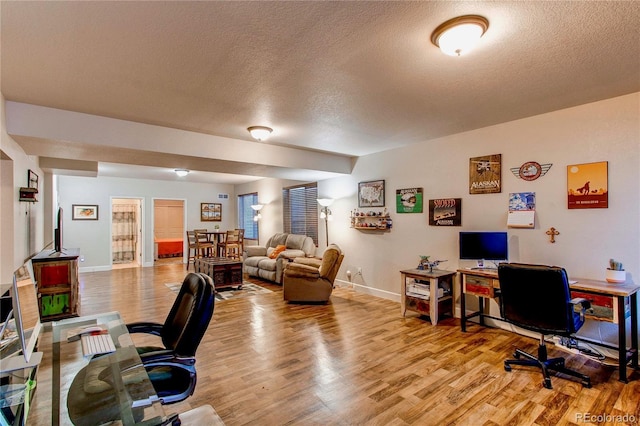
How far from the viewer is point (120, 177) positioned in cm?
834

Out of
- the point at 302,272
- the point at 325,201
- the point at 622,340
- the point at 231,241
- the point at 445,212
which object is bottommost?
the point at 622,340

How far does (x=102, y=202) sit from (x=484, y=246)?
8.84 metres

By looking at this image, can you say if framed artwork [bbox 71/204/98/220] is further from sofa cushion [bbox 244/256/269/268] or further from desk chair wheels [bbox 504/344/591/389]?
desk chair wheels [bbox 504/344/591/389]

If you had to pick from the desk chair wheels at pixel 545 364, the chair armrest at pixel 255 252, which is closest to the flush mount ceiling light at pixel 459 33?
the desk chair wheels at pixel 545 364

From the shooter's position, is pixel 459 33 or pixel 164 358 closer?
pixel 164 358

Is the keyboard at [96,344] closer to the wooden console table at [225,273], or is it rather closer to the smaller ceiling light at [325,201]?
the wooden console table at [225,273]

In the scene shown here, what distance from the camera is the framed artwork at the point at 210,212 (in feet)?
32.2

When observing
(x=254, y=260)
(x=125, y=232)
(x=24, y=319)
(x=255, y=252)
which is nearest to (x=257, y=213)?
(x=255, y=252)

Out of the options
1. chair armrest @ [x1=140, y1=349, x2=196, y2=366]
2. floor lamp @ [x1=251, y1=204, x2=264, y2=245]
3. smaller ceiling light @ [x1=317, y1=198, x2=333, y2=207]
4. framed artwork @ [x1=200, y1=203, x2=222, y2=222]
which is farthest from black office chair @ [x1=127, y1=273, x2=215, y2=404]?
framed artwork @ [x1=200, y1=203, x2=222, y2=222]

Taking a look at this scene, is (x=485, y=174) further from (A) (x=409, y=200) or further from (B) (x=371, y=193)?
(B) (x=371, y=193)

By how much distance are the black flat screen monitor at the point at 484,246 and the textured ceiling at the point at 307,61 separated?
4.46ft

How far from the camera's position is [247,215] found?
10000mm

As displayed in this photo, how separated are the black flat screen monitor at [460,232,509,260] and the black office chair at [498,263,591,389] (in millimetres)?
969

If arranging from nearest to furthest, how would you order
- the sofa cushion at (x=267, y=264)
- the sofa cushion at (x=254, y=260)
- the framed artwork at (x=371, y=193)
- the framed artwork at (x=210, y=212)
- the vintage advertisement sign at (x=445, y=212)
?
the vintage advertisement sign at (x=445, y=212) → the framed artwork at (x=371, y=193) → the sofa cushion at (x=267, y=264) → the sofa cushion at (x=254, y=260) → the framed artwork at (x=210, y=212)
